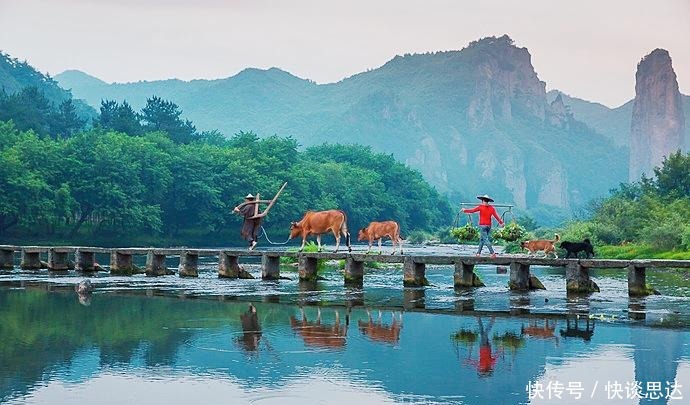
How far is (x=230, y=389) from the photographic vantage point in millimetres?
20375

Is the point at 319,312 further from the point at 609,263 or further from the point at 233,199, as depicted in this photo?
the point at 233,199

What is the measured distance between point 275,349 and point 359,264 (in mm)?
17556

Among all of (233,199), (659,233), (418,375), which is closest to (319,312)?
(418,375)

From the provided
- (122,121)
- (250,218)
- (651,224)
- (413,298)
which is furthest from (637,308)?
(122,121)

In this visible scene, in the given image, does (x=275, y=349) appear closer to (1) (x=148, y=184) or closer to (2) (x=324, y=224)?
(2) (x=324, y=224)

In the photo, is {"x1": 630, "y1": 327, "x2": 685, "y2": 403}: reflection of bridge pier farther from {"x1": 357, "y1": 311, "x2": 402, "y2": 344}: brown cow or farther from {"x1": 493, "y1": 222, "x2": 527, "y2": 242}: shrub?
{"x1": 493, "y1": 222, "x2": 527, "y2": 242}: shrub

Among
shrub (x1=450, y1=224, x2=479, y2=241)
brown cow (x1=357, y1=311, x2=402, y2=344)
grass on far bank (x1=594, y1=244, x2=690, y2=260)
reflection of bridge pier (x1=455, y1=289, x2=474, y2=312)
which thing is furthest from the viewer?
grass on far bank (x1=594, y1=244, x2=690, y2=260)

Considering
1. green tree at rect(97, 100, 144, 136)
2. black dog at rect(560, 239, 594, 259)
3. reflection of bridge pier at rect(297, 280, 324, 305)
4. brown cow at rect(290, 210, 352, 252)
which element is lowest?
reflection of bridge pier at rect(297, 280, 324, 305)

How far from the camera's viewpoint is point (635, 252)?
67.6m

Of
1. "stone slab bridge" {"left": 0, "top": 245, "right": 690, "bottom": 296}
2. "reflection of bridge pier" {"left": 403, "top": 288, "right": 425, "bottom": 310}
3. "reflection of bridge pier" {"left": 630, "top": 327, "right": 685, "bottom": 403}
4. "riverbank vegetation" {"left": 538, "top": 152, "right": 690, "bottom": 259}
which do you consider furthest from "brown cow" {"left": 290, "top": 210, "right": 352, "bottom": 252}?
"riverbank vegetation" {"left": 538, "top": 152, "right": 690, "bottom": 259}

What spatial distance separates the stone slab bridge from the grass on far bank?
23.7m

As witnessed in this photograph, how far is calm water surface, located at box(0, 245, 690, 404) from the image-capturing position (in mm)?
20250

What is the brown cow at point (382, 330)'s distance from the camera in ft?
86.8

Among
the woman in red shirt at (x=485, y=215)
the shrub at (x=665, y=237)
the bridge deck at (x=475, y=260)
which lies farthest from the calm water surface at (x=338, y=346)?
the shrub at (x=665, y=237)
